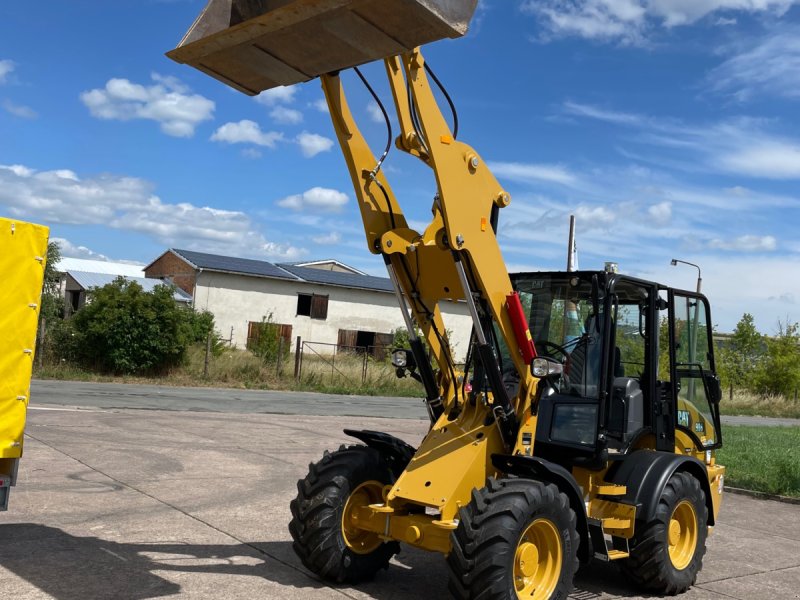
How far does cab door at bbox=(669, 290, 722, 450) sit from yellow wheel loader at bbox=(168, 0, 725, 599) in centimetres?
5

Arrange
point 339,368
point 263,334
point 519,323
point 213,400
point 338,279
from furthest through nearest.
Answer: point 338,279, point 263,334, point 339,368, point 213,400, point 519,323

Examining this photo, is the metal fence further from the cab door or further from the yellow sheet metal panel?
the yellow sheet metal panel

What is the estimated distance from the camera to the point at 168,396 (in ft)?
72.4

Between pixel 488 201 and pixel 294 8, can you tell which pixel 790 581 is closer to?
pixel 488 201

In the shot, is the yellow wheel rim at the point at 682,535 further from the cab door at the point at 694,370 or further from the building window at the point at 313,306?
the building window at the point at 313,306

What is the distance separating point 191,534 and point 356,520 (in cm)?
195

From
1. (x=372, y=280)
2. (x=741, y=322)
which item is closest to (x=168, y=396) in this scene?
(x=372, y=280)

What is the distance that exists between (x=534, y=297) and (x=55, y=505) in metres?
5.04

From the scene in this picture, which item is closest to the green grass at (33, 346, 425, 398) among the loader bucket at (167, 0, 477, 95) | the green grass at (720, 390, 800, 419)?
the green grass at (720, 390, 800, 419)

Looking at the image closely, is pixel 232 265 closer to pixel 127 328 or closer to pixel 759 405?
pixel 127 328

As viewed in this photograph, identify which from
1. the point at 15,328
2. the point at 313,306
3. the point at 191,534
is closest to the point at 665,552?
the point at 191,534

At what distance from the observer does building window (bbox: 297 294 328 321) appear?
43.8m

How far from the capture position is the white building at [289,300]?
40916 millimetres

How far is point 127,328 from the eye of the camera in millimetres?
27422
